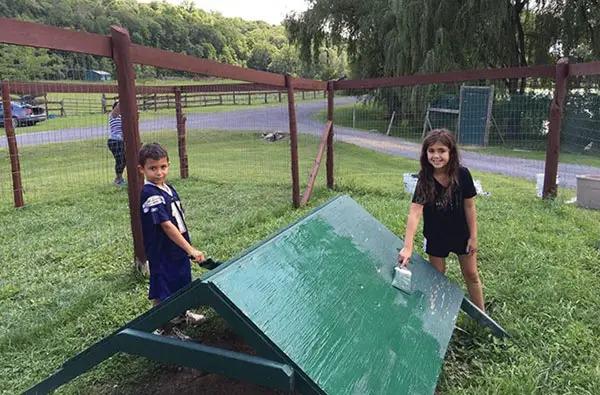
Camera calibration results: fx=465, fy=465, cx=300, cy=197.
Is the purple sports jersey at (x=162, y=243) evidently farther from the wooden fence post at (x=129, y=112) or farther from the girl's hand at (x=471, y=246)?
the girl's hand at (x=471, y=246)

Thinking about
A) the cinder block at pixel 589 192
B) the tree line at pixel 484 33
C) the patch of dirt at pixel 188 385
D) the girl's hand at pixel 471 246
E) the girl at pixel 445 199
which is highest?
the tree line at pixel 484 33

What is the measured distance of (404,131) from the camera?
1580cm

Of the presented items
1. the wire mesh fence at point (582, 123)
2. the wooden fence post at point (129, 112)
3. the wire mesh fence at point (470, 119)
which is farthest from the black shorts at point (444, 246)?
the wire mesh fence at point (582, 123)

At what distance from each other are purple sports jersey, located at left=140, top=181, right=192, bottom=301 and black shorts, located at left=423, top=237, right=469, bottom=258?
62.4 inches

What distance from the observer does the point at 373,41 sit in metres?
19.3

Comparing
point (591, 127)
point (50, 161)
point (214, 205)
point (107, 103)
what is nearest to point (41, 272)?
point (214, 205)

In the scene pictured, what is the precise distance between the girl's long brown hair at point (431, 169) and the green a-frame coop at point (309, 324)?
0.54 m

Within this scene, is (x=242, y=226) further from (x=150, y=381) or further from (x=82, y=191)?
(x=82, y=191)

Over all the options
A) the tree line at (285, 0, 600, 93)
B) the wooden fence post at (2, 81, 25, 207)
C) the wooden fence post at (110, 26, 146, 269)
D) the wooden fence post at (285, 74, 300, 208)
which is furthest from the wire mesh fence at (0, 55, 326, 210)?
the tree line at (285, 0, 600, 93)

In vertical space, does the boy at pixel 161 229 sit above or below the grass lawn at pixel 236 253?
above

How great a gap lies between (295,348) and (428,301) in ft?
3.82

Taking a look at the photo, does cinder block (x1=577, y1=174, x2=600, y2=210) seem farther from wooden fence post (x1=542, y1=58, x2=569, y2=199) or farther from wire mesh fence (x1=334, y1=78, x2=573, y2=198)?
wire mesh fence (x1=334, y1=78, x2=573, y2=198)

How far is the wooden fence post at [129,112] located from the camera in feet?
11.6

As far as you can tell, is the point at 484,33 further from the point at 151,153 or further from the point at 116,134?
the point at 151,153
